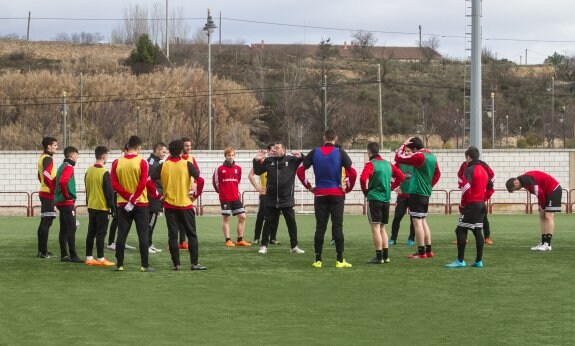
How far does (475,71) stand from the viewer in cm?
2552

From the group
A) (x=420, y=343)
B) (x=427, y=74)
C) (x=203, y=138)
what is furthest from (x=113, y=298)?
(x=427, y=74)

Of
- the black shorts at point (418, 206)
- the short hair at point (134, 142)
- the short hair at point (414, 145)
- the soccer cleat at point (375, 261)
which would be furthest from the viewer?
the black shorts at point (418, 206)

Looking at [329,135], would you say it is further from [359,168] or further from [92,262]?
[359,168]

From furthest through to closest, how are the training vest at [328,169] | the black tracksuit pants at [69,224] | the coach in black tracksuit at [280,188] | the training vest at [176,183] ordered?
the coach in black tracksuit at [280,188]
the black tracksuit pants at [69,224]
the training vest at [328,169]
the training vest at [176,183]

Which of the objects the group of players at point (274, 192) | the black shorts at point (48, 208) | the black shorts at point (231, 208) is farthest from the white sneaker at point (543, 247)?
the black shorts at point (48, 208)

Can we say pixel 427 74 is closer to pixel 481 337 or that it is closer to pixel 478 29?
pixel 478 29

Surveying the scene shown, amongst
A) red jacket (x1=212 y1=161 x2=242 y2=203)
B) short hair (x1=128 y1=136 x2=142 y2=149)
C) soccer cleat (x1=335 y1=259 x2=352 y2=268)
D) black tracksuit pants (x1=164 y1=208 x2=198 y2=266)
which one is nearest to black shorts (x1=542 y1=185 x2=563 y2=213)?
soccer cleat (x1=335 y1=259 x2=352 y2=268)

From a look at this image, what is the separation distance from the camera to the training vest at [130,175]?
48.1ft

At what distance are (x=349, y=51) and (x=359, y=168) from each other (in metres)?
97.1

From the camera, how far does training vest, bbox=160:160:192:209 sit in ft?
47.4

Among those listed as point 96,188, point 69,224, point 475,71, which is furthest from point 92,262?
point 475,71

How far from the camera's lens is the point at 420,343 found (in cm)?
887

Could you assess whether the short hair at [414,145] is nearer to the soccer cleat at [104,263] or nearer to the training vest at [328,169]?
the training vest at [328,169]

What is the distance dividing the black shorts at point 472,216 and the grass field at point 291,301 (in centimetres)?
71
